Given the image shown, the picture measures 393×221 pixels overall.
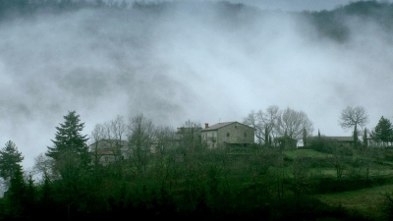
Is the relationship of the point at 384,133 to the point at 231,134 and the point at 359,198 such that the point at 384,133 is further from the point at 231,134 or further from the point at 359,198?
the point at 359,198

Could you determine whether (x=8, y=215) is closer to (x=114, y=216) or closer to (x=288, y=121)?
(x=114, y=216)

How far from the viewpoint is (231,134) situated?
85.1m

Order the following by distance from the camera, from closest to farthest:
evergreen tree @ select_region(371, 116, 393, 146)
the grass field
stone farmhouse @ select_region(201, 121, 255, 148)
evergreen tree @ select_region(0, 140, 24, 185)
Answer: the grass field
evergreen tree @ select_region(0, 140, 24, 185)
evergreen tree @ select_region(371, 116, 393, 146)
stone farmhouse @ select_region(201, 121, 255, 148)

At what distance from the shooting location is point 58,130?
62.3 meters

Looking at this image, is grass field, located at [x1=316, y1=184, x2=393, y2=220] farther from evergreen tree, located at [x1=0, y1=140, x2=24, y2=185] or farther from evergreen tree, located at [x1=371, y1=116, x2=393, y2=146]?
evergreen tree, located at [x1=0, y1=140, x2=24, y2=185]

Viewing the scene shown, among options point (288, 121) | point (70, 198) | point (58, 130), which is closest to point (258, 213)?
point (70, 198)

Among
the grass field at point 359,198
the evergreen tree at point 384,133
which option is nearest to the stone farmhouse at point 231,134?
the evergreen tree at point 384,133

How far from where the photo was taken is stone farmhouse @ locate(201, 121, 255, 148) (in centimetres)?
8406

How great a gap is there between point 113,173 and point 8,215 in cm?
1053

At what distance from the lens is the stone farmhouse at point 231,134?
3310 inches

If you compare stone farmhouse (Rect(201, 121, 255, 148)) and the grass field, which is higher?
stone farmhouse (Rect(201, 121, 255, 148))

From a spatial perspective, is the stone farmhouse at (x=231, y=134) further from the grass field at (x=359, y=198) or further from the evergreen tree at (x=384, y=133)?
the grass field at (x=359, y=198)

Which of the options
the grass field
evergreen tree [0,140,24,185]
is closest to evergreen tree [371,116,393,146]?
the grass field

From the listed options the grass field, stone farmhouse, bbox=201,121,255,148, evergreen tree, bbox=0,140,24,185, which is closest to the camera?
the grass field
